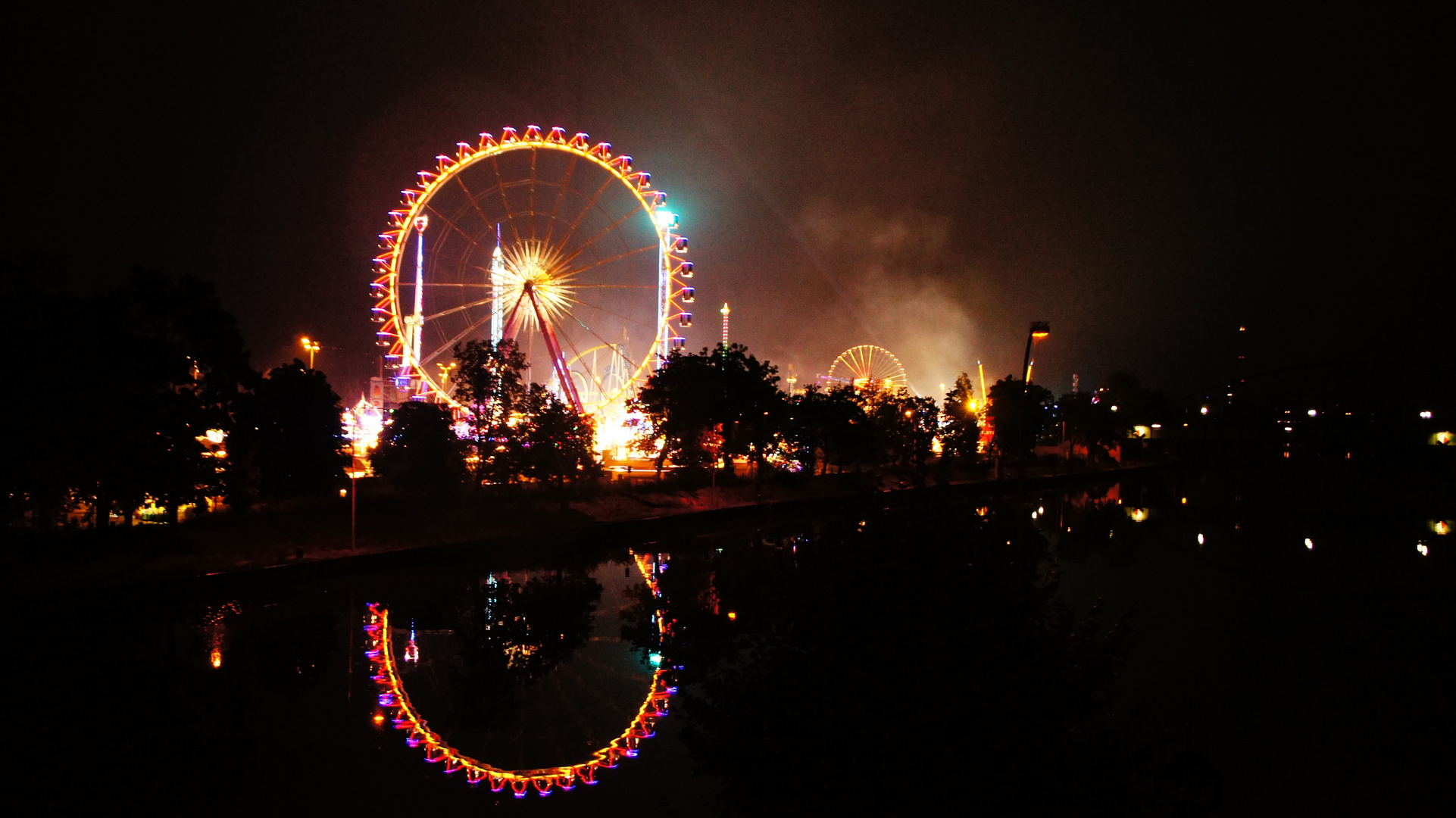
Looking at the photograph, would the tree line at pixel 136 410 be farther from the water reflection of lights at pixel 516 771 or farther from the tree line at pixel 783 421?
the tree line at pixel 783 421

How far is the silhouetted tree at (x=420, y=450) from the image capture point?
2489cm

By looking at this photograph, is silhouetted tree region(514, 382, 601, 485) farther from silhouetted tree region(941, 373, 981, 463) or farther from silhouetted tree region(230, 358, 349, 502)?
silhouetted tree region(941, 373, 981, 463)

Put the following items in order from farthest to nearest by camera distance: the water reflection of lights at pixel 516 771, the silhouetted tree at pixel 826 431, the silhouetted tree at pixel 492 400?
the silhouetted tree at pixel 826 431, the silhouetted tree at pixel 492 400, the water reflection of lights at pixel 516 771

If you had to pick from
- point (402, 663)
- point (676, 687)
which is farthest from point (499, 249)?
point (676, 687)

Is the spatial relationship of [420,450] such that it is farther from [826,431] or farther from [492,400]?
[826,431]

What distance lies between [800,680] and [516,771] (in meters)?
4.19

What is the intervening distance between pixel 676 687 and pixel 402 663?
156 inches

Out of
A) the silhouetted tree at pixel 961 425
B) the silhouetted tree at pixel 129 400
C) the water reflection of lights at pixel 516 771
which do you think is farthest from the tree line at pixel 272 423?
the silhouetted tree at pixel 961 425

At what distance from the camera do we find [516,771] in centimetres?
830

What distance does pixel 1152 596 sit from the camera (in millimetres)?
16953

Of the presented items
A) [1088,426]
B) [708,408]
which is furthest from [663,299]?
[1088,426]

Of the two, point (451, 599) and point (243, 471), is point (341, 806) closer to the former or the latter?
point (451, 599)

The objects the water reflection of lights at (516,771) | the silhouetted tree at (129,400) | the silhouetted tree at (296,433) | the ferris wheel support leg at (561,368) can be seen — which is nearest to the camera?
the water reflection of lights at (516,771)

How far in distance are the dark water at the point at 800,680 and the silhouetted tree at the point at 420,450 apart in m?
4.34
